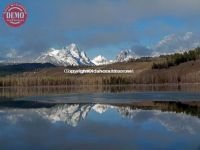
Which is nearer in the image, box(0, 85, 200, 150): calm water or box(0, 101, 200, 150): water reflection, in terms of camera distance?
box(0, 85, 200, 150): calm water

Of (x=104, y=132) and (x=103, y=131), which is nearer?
(x=104, y=132)

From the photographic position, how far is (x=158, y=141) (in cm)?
2498

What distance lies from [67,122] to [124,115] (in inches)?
297

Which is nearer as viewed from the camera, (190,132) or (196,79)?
(190,132)

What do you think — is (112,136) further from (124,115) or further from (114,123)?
(124,115)

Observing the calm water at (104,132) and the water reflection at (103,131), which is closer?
the calm water at (104,132)

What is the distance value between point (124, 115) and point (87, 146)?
1942 cm

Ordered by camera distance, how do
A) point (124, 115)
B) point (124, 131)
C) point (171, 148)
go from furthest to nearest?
point (124, 115), point (124, 131), point (171, 148)

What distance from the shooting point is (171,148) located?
22422 mm

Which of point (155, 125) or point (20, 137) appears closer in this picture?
point (20, 137)

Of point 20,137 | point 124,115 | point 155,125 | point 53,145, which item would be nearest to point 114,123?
point 155,125

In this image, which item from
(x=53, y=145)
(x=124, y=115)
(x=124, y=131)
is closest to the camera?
(x=53, y=145)

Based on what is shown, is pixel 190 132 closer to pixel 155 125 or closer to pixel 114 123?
pixel 155 125

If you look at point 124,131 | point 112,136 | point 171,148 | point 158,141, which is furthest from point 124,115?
point 171,148
